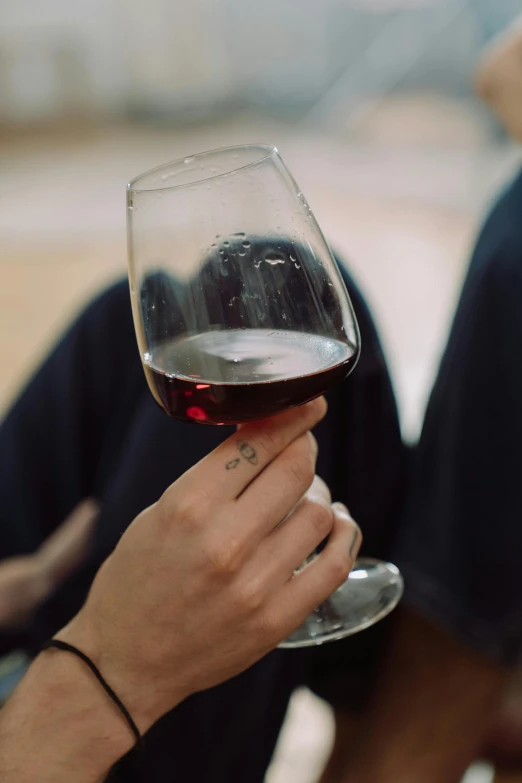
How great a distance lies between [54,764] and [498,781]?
830mm

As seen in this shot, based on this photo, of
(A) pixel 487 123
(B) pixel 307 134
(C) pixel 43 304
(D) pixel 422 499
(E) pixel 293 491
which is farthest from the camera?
(B) pixel 307 134

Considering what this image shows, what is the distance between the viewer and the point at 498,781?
1.30 m

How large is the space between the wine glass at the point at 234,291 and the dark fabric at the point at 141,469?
1.00 ft

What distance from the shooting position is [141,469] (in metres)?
0.98

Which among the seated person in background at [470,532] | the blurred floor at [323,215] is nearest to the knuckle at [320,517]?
the seated person in background at [470,532]

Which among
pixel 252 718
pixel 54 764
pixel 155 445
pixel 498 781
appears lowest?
pixel 498 781

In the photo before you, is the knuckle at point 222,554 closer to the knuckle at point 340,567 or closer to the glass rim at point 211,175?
the knuckle at point 340,567

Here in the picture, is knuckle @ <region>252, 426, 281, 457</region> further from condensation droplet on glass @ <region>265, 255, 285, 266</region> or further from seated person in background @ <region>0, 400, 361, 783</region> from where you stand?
condensation droplet on glass @ <region>265, 255, 285, 266</region>

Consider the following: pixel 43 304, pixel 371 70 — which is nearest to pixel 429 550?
pixel 43 304

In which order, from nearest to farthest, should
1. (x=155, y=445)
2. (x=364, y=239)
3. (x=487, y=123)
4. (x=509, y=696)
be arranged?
1. (x=155, y=445)
2. (x=509, y=696)
3. (x=364, y=239)
4. (x=487, y=123)

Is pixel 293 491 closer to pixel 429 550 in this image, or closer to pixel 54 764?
pixel 54 764

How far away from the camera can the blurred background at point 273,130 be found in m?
3.48

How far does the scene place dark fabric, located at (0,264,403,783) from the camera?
0.98 meters

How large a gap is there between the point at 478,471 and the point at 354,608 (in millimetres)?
442
